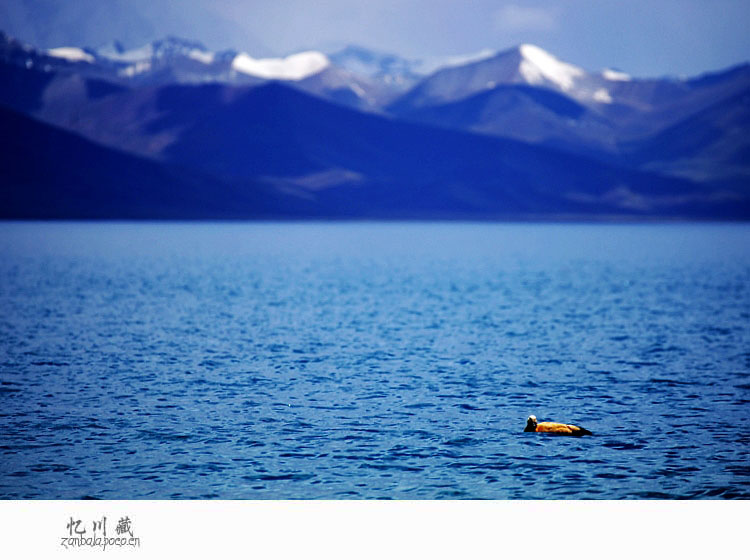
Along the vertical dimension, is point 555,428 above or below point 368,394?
below

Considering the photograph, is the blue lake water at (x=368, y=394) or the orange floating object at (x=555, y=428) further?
the orange floating object at (x=555, y=428)

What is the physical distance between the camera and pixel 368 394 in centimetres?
2541

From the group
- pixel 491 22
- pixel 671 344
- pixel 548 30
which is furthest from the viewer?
pixel 548 30

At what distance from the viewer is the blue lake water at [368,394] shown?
1797cm

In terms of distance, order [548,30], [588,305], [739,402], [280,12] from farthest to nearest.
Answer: [588,305], [548,30], [280,12], [739,402]

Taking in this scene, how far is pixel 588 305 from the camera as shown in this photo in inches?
2019

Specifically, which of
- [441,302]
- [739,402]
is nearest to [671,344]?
[739,402]

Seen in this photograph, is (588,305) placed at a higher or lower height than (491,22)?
lower

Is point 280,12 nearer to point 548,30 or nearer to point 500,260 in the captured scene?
point 548,30

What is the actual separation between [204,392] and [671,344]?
18717mm

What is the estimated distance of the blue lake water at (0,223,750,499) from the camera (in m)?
18.0

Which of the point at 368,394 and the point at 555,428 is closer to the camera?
the point at 555,428

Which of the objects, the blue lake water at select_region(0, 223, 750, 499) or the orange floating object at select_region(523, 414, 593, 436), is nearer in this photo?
the blue lake water at select_region(0, 223, 750, 499)
